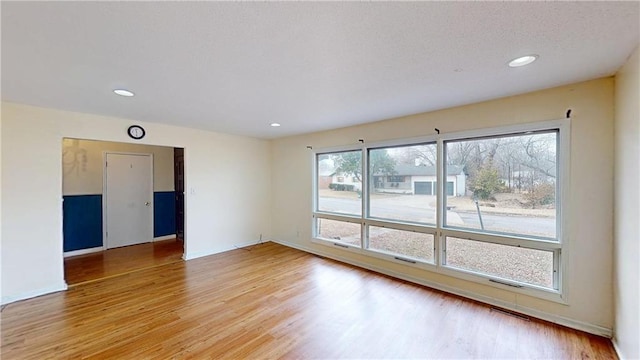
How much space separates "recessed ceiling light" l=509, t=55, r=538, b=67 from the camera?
1900 millimetres

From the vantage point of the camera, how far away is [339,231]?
15.3ft

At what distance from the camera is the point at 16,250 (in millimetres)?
3039

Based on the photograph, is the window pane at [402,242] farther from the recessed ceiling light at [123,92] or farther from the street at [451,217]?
the recessed ceiling light at [123,92]

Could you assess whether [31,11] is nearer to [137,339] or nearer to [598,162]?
[137,339]

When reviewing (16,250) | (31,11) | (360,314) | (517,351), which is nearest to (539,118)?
(517,351)

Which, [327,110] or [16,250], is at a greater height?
[327,110]

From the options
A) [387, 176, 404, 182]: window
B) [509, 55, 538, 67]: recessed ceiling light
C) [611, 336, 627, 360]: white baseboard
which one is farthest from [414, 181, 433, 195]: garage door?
[611, 336, 627, 360]: white baseboard

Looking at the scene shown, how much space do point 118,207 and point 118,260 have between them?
132cm

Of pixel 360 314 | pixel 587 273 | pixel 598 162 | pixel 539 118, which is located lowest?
pixel 360 314

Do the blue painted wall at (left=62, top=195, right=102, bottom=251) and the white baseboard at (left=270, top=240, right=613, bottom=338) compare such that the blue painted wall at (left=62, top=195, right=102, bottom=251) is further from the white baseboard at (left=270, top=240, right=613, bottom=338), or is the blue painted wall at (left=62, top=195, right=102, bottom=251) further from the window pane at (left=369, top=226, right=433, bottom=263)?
the window pane at (left=369, top=226, right=433, bottom=263)

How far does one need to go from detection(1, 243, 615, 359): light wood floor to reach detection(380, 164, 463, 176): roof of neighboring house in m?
1.52

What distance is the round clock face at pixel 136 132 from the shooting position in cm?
387

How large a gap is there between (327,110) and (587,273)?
312 cm

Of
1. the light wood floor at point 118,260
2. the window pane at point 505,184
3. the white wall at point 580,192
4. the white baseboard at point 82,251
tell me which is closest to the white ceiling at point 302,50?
the white wall at point 580,192
